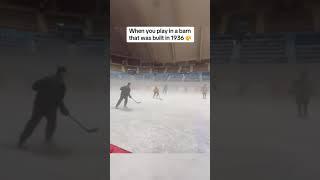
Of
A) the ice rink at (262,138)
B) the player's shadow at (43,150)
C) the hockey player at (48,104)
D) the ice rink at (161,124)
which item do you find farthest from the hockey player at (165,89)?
the player's shadow at (43,150)

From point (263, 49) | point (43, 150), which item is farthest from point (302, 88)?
point (43, 150)

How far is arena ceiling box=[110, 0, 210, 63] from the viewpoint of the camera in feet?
11.3

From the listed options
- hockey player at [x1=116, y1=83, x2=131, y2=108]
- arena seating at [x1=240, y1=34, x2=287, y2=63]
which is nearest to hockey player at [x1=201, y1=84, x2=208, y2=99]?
arena seating at [x1=240, y1=34, x2=287, y2=63]

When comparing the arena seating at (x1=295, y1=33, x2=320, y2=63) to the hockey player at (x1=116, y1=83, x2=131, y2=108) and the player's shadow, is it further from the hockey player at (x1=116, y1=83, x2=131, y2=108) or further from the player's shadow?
the player's shadow

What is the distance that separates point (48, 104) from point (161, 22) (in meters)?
1.21

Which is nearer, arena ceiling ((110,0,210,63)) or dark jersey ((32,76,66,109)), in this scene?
arena ceiling ((110,0,210,63))

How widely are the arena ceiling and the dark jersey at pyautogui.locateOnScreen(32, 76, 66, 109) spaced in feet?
1.89

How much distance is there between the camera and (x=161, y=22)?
344 centimetres

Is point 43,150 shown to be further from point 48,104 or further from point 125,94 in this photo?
point 125,94

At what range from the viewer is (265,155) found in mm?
3584

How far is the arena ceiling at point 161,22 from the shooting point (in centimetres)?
343

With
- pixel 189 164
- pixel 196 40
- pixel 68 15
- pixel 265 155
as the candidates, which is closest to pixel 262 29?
pixel 196 40

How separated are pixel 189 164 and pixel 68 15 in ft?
5.40

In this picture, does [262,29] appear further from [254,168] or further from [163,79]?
[254,168]
